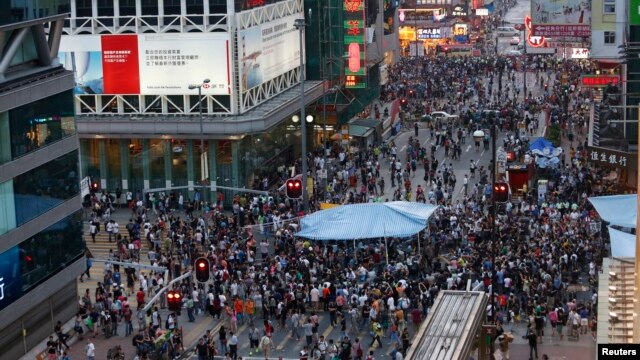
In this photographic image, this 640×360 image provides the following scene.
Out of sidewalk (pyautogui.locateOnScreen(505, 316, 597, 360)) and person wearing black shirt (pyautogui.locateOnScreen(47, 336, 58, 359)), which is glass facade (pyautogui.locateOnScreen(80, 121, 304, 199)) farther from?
sidewalk (pyautogui.locateOnScreen(505, 316, 597, 360))

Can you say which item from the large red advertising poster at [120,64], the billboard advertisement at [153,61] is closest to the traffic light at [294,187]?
the billboard advertisement at [153,61]

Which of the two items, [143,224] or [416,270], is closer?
[416,270]

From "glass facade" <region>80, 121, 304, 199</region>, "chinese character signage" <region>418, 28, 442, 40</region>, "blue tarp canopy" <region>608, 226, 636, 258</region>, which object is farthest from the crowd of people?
"chinese character signage" <region>418, 28, 442, 40</region>

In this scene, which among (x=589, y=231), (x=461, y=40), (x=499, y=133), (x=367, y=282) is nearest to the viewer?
→ (x=367, y=282)

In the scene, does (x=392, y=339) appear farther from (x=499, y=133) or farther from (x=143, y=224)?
(x=499, y=133)

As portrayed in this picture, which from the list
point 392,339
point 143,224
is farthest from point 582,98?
point 392,339

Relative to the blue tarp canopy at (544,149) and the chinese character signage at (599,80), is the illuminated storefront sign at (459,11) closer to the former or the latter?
the chinese character signage at (599,80)
